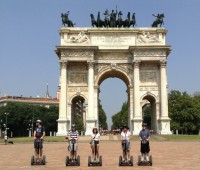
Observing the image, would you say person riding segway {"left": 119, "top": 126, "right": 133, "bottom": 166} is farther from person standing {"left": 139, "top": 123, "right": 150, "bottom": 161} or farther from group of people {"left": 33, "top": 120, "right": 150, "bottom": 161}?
person standing {"left": 139, "top": 123, "right": 150, "bottom": 161}

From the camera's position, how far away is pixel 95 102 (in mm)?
A: 57156

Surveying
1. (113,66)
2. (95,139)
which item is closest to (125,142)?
(95,139)

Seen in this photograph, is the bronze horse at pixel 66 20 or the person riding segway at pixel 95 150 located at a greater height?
the bronze horse at pixel 66 20

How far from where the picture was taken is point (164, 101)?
183 feet

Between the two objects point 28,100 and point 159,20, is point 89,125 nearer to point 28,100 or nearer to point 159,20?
point 159,20

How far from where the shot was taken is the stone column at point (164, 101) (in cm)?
5497

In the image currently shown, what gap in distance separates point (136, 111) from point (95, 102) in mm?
6510

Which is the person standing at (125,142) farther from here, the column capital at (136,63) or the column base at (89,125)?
the column capital at (136,63)

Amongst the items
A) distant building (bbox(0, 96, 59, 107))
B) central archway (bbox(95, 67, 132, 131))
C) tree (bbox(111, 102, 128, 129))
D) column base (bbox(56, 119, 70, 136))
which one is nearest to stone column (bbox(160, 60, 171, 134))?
central archway (bbox(95, 67, 132, 131))

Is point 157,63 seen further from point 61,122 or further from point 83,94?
point 61,122

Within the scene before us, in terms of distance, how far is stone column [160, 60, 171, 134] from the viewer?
54969 mm

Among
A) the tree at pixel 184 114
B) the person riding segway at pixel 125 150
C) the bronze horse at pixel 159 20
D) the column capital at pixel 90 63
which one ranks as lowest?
the person riding segway at pixel 125 150

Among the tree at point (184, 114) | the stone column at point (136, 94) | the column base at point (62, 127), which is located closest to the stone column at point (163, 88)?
the stone column at point (136, 94)

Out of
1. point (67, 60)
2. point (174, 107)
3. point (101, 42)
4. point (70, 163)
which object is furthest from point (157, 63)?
point (70, 163)
